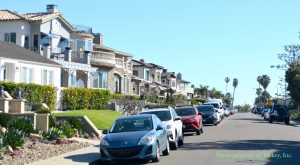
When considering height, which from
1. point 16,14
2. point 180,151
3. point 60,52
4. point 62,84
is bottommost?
point 180,151

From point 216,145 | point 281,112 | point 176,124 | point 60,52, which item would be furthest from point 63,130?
point 281,112

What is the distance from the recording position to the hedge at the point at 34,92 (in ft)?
108

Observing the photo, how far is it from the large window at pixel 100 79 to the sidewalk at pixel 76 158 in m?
32.6

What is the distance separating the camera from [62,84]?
46.5 meters

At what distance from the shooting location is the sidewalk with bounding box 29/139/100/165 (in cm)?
1591

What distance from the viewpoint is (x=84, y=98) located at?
41906mm

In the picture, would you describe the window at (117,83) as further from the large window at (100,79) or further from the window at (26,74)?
the window at (26,74)

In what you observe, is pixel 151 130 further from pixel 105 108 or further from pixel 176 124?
pixel 105 108

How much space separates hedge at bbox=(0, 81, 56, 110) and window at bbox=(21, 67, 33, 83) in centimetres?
216

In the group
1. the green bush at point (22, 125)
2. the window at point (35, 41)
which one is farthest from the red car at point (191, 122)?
the window at point (35, 41)

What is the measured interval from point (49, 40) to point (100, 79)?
7.25 m

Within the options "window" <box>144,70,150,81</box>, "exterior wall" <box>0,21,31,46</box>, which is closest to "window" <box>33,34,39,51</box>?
→ "exterior wall" <box>0,21,31,46</box>

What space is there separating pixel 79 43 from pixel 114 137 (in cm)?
3829

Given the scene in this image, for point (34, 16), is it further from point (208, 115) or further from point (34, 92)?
point (208, 115)
